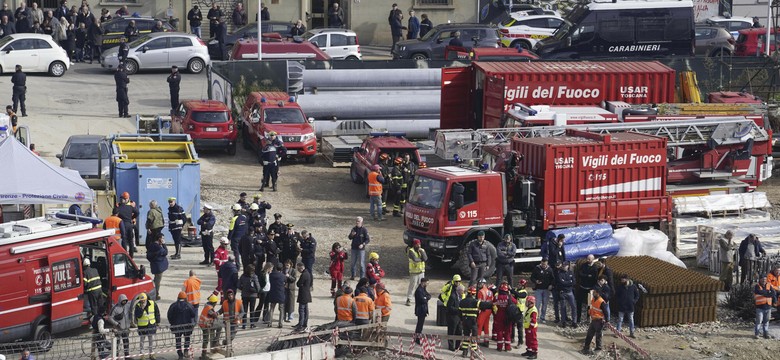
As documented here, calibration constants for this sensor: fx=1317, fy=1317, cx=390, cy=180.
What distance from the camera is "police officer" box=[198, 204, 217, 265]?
82.5 ft

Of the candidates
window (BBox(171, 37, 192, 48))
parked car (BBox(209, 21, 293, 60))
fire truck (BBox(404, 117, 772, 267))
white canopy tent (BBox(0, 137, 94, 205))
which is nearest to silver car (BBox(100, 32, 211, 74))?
window (BBox(171, 37, 192, 48))

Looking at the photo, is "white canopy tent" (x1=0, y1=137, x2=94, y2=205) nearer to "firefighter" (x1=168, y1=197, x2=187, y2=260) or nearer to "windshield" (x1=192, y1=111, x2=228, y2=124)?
"firefighter" (x1=168, y1=197, x2=187, y2=260)

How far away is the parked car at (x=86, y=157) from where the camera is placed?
97.2ft

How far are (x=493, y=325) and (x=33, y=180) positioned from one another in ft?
28.8

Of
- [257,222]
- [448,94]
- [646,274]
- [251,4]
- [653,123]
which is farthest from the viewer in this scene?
[251,4]

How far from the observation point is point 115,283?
20891 mm

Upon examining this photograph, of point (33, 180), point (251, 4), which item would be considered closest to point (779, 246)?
point (33, 180)

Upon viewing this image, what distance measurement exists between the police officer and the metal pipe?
1341cm

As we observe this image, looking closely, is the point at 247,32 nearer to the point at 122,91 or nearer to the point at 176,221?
the point at 122,91

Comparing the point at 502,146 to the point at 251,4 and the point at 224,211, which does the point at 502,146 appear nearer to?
the point at 224,211

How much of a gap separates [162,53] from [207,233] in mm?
20074

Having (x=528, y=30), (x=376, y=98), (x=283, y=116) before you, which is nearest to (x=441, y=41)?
(x=528, y=30)

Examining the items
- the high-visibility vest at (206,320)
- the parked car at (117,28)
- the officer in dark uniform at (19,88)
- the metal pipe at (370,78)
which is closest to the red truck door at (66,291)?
the high-visibility vest at (206,320)

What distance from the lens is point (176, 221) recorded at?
84.1 ft
